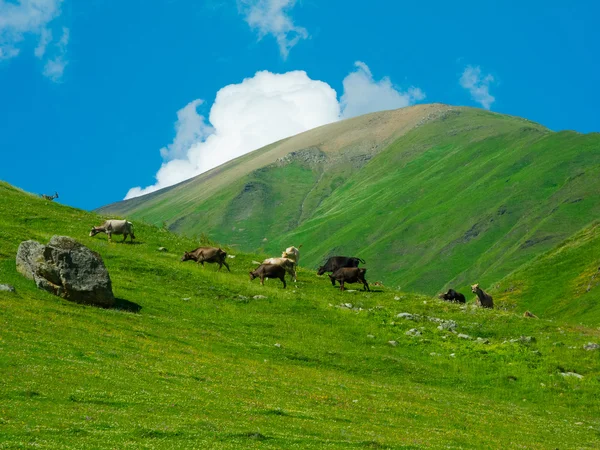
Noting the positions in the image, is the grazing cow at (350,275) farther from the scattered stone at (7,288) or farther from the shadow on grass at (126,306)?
the scattered stone at (7,288)

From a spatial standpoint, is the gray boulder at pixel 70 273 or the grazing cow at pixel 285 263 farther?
the grazing cow at pixel 285 263

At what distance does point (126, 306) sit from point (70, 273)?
3.52m

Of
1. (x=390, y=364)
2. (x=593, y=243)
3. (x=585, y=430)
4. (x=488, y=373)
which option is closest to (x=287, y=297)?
(x=390, y=364)

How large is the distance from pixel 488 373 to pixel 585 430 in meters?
8.83

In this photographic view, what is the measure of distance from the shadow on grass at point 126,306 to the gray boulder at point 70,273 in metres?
0.44

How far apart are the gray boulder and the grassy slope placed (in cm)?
95

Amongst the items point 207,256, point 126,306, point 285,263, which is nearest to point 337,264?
point 285,263

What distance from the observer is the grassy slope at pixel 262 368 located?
19.2m

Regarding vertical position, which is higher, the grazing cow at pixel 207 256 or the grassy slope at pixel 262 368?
the grazing cow at pixel 207 256

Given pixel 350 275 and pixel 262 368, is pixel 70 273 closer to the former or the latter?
pixel 262 368

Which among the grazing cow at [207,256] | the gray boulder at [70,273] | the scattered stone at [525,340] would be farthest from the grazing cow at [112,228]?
the scattered stone at [525,340]

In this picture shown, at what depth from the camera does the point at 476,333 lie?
141 ft

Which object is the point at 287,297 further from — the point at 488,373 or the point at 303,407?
the point at 303,407

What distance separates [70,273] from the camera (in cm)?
3600
